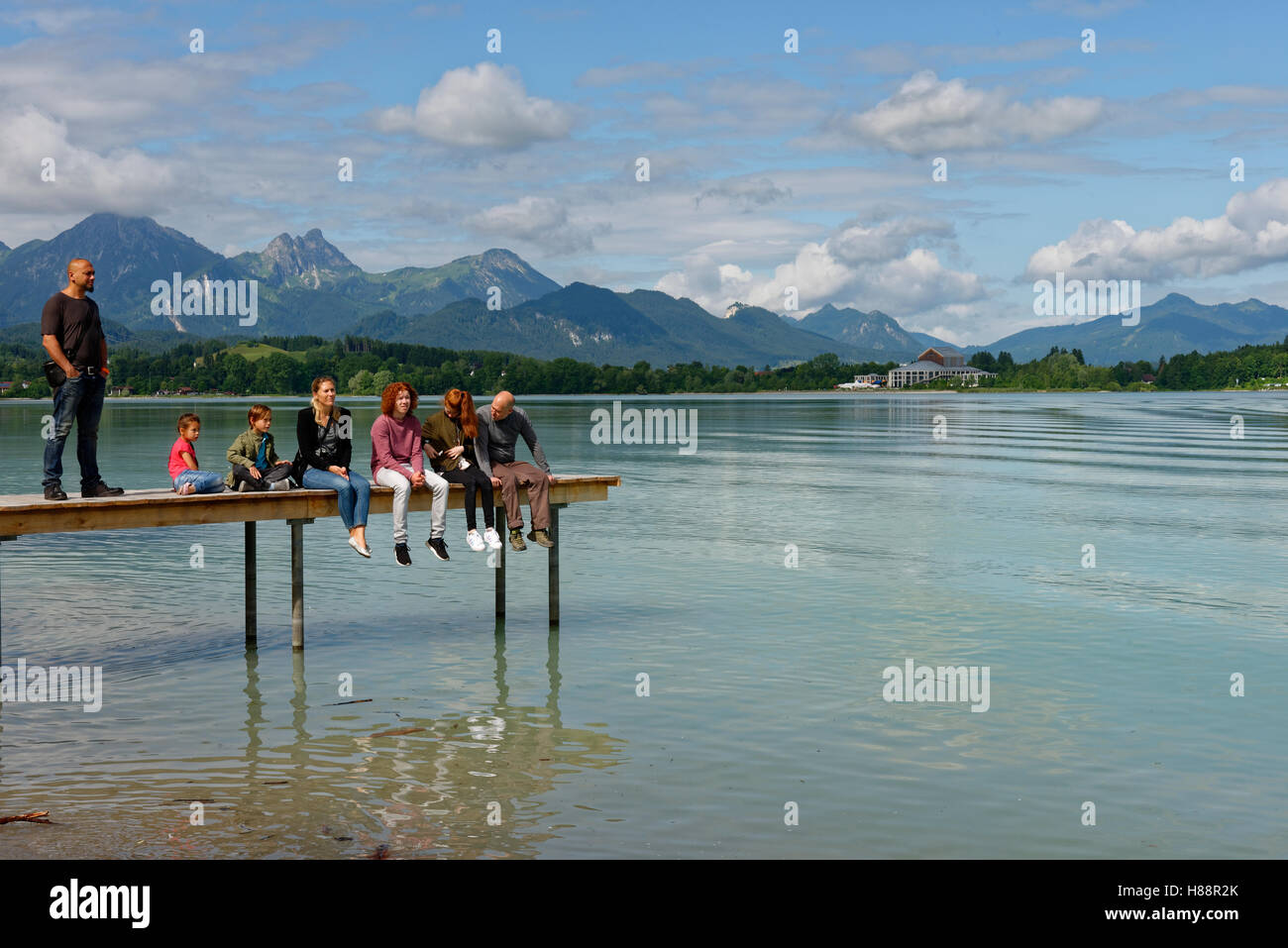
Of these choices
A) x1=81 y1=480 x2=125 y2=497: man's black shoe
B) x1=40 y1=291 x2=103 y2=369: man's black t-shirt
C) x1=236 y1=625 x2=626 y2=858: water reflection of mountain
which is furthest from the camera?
x1=81 y1=480 x2=125 y2=497: man's black shoe

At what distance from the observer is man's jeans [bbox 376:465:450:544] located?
18.3 m

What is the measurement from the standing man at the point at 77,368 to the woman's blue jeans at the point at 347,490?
273 centimetres

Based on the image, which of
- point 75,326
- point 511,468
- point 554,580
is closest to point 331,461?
point 511,468

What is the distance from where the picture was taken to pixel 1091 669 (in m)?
18.7

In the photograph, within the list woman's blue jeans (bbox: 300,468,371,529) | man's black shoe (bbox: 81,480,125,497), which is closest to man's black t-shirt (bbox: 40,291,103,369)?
man's black shoe (bbox: 81,480,125,497)

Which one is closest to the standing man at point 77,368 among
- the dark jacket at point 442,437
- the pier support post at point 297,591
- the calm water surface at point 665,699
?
the pier support post at point 297,591

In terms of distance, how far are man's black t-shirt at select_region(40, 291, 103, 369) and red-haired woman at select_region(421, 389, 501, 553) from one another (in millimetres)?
4986

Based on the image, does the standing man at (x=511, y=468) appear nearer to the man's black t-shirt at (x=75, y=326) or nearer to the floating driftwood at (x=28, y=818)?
the man's black t-shirt at (x=75, y=326)

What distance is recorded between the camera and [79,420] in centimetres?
1650

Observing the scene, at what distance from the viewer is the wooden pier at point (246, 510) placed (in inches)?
621

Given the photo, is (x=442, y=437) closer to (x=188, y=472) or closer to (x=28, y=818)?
(x=188, y=472)

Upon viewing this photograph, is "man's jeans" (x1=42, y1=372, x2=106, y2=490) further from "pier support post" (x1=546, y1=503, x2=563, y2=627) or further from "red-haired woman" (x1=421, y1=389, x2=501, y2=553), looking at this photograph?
"pier support post" (x1=546, y1=503, x2=563, y2=627)
